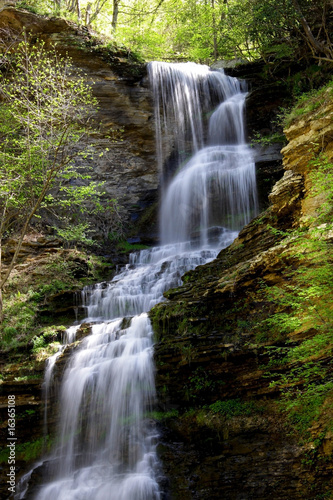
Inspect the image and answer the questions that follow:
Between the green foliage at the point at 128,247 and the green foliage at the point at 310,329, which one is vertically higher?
the green foliage at the point at 128,247

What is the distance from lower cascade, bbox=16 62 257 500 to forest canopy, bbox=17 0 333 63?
2.76 meters

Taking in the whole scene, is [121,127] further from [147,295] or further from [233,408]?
[233,408]

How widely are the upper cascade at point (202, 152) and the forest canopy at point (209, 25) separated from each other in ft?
7.67

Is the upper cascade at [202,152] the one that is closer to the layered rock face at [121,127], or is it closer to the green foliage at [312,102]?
the layered rock face at [121,127]

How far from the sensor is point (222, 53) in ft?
74.0

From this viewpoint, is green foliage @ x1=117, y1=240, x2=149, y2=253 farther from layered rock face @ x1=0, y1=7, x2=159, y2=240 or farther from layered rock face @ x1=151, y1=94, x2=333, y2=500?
layered rock face @ x1=151, y1=94, x2=333, y2=500

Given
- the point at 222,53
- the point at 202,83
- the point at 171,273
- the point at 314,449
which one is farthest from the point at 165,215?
the point at 222,53

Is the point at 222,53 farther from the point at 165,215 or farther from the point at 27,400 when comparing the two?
the point at 27,400

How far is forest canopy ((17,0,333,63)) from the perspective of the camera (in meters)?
12.8

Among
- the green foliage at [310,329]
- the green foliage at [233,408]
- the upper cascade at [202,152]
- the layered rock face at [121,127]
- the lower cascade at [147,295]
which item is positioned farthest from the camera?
the layered rock face at [121,127]

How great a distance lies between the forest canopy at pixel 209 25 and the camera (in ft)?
42.0

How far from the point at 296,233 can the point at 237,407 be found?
10.2 ft

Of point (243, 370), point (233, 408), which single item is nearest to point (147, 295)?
point (243, 370)

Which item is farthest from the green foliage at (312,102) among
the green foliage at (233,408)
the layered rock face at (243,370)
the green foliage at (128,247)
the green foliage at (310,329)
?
the green foliage at (128,247)
